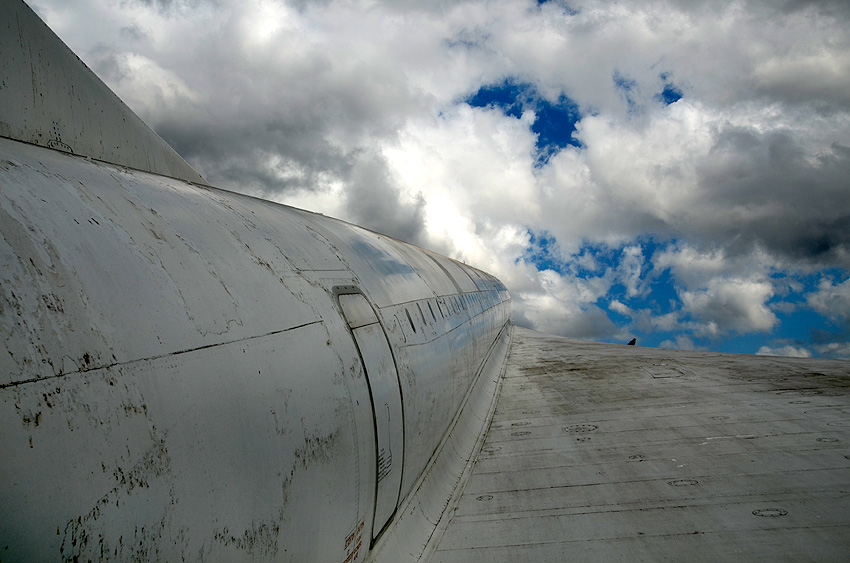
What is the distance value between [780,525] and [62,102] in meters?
6.40

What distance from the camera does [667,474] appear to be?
4.85 metres

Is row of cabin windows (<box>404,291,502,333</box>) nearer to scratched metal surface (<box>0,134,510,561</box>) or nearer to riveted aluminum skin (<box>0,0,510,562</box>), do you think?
riveted aluminum skin (<box>0,0,510,562</box>)

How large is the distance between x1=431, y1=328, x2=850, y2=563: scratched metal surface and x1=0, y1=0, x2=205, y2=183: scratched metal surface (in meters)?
4.06

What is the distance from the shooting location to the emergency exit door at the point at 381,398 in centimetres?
309

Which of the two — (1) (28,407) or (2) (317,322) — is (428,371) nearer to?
(2) (317,322)

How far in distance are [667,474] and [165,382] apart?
4983 millimetres

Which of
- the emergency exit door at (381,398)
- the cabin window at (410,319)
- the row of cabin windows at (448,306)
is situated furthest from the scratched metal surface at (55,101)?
the row of cabin windows at (448,306)

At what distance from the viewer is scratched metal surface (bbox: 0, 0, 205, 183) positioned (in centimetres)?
287

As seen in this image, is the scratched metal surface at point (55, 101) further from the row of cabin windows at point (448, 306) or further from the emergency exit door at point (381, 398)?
the row of cabin windows at point (448, 306)

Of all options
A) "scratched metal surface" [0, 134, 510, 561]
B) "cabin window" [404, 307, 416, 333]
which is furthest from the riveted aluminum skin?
"cabin window" [404, 307, 416, 333]

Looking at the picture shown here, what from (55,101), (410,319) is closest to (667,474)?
(410,319)

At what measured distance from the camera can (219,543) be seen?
168 cm

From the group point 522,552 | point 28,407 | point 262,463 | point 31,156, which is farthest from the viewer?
Answer: point 522,552

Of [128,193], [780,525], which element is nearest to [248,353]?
[128,193]
